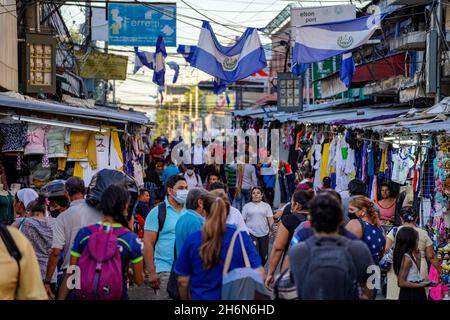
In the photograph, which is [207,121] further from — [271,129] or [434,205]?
[434,205]

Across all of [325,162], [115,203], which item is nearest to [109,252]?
[115,203]

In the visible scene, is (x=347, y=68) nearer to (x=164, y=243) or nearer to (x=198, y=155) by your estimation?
(x=198, y=155)

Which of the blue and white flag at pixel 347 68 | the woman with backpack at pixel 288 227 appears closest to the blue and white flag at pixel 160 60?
the blue and white flag at pixel 347 68

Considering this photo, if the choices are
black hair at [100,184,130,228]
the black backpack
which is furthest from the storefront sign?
the black backpack

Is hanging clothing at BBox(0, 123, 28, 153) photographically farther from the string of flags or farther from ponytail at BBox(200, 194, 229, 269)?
the string of flags

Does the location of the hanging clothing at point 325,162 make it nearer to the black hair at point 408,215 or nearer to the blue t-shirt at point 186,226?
the black hair at point 408,215

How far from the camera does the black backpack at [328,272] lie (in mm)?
5535

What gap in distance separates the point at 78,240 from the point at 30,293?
1.44 meters

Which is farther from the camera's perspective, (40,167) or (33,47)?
(33,47)

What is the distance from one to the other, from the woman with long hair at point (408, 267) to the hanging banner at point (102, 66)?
20.5 meters

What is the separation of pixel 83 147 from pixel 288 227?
631 cm

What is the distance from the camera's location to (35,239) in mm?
9055
